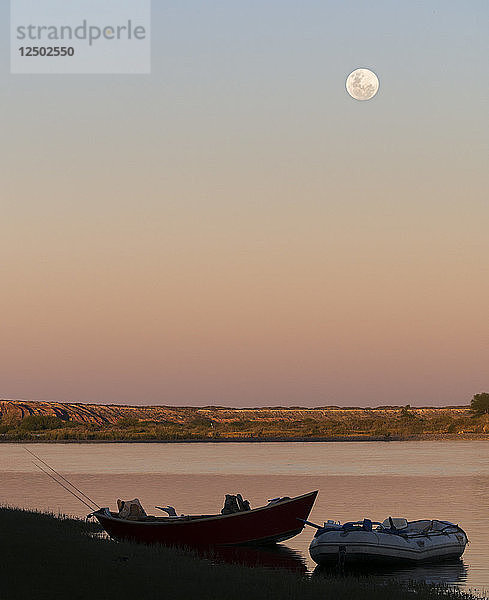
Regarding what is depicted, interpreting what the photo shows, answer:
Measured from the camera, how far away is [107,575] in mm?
26594

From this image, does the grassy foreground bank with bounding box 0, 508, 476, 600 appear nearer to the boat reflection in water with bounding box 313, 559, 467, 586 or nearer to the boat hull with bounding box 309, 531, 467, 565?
the boat reflection in water with bounding box 313, 559, 467, 586

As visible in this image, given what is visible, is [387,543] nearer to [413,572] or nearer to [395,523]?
[413,572]

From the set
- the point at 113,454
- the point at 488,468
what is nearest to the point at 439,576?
the point at 488,468

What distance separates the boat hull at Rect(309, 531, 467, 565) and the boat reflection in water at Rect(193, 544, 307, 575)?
0.98 m

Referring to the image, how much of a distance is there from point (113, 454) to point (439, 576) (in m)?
103

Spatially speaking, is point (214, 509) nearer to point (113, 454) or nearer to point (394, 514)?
point (394, 514)

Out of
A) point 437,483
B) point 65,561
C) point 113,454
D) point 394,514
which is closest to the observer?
point 65,561

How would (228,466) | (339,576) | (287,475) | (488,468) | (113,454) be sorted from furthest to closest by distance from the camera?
1. (113,454)
2. (228,466)
3. (488,468)
4. (287,475)
5. (339,576)

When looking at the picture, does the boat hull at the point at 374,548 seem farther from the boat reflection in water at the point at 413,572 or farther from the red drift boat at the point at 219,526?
the red drift boat at the point at 219,526

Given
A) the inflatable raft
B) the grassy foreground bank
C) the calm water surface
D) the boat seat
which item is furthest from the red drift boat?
the grassy foreground bank

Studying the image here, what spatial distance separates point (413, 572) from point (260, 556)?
5.59 m

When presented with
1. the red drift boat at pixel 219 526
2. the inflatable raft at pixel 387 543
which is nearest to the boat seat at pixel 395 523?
the inflatable raft at pixel 387 543

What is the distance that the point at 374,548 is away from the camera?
37.1m

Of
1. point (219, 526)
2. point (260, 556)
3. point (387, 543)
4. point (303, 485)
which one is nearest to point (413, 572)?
point (387, 543)
